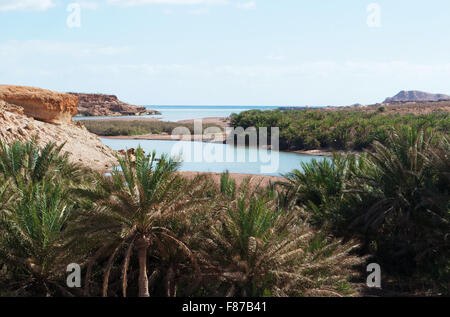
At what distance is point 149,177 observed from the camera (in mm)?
6219

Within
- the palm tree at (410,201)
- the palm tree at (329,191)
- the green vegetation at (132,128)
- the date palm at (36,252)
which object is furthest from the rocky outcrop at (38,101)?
A: the green vegetation at (132,128)

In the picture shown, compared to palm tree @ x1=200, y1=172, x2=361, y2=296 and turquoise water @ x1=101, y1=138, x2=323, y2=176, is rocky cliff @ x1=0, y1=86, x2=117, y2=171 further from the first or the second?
palm tree @ x1=200, y1=172, x2=361, y2=296

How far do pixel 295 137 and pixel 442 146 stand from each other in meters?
28.0

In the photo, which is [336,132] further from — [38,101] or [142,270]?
[142,270]

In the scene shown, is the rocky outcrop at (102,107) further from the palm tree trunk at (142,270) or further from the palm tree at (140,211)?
the palm tree trunk at (142,270)

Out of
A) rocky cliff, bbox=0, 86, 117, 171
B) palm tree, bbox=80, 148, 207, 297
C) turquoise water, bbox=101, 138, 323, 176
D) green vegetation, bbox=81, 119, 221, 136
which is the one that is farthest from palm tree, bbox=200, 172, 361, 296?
green vegetation, bbox=81, 119, 221, 136

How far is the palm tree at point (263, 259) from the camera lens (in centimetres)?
594

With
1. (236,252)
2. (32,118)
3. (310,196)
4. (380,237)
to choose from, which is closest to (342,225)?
(380,237)

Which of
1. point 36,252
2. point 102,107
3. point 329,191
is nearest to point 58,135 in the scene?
point 329,191

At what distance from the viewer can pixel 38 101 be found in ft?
79.4

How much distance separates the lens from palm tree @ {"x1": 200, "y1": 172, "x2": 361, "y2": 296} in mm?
5938

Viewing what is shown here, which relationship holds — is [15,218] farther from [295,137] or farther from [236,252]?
[295,137]

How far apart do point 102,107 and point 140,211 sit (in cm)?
9773
